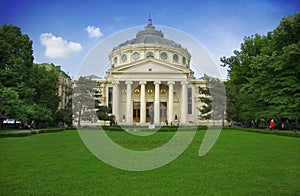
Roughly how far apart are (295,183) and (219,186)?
2.09m

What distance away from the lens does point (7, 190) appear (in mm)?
6527

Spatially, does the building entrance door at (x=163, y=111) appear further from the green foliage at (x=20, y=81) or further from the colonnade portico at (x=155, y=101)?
the green foliage at (x=20, y=81)

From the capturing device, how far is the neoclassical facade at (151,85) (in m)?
49.8

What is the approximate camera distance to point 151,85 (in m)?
54.7

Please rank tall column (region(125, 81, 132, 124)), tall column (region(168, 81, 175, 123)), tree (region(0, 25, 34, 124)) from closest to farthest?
tree (region(0, 25, 34, 124))
tall column (region(125, 81, 132, 124))
tall column (region(168, 81, 175, 123))

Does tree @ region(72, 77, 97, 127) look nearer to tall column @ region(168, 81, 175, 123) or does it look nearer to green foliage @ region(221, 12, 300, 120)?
tall column @ region(168, 81, 175, 123)

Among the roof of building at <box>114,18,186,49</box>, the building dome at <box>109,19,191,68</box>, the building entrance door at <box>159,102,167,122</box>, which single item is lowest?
the building entrance door at <box>159,102,167,122</box>

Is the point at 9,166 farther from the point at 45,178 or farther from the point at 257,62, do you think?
the point at 257,62

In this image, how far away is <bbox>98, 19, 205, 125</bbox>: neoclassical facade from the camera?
163 ft

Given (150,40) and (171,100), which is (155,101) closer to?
(171,100)

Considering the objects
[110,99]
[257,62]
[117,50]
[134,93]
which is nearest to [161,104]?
[134,93]

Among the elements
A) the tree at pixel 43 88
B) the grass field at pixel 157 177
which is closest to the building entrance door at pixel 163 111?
the tree at pixel 43 88

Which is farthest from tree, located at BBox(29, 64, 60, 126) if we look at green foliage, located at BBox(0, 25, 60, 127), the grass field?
the grass field

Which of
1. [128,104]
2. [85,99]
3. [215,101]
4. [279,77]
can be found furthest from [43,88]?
[279,77]
